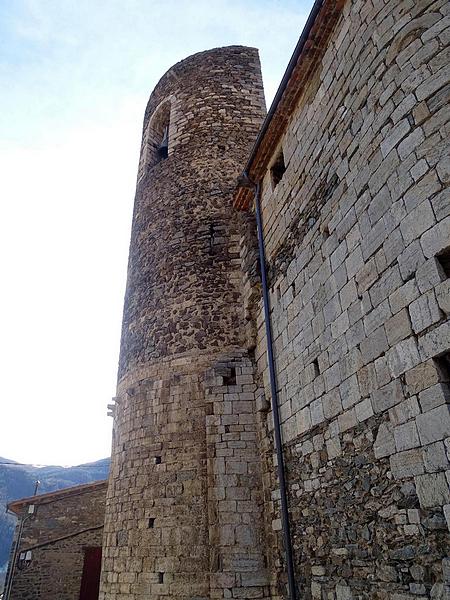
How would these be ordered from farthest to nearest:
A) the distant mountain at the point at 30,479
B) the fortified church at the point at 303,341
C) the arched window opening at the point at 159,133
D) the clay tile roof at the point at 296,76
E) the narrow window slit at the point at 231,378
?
the distant mountain at the point at 30,479 < the arched window opening at the point at 159,133 < the narrow window slit at the point at 231,378 < the clay tile roof at the point at 296,76 < the fortified church at the point at 303,341

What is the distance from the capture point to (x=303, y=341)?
551cm

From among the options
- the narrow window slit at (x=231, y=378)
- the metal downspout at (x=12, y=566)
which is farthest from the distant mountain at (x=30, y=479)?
the narrow window slit at (x=231, y=378)

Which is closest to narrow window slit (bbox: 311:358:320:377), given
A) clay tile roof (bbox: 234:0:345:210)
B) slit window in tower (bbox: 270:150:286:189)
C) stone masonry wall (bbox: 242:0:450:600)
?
stone masonry wall (bbox: 242:0:450:600)

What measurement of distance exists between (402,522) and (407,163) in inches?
116

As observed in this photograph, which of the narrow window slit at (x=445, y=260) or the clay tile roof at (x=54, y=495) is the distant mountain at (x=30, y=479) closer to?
the clay tile roof at (x=54, y=495)

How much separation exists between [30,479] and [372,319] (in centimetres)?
7178

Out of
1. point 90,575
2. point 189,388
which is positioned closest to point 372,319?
point 189,388

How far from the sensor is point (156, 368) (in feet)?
25.2

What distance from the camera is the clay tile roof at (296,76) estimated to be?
5.70 meters

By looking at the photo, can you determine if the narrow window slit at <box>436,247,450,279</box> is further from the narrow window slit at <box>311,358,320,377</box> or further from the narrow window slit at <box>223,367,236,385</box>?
the narrow window slit at <box>223,367,236,385</box>

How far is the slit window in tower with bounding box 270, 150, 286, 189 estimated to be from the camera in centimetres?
730

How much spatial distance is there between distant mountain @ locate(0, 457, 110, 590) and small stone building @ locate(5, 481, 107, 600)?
1767 inches

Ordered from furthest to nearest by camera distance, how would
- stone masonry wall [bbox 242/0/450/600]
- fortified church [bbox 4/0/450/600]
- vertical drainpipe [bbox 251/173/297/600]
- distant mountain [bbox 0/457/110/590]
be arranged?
distant mountain [bbox 0/457/110/590] → vertical drainpipe [bbox 251/173/297/600] → fortified church [bbox 4/0/450/600] → stone masonry wall [bbox 242/0/450/600]

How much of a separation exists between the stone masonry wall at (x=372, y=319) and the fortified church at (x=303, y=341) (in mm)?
21
